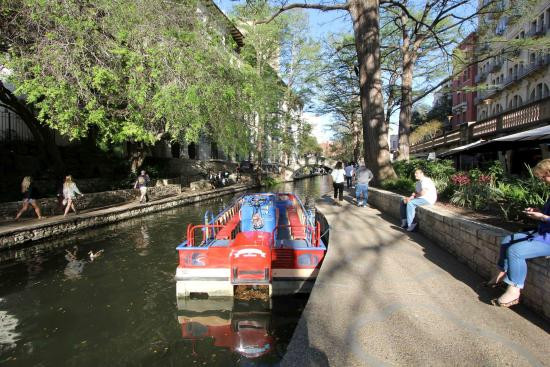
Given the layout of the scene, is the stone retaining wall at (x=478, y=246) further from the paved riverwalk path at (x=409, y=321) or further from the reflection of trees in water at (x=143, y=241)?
the reflection of trees in water at (x=143, y=241)

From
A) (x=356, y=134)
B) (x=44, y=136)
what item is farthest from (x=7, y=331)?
(x=356, y=134)

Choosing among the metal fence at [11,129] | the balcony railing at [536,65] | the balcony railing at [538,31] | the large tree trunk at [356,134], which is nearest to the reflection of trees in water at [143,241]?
the metal fence at [11,129]

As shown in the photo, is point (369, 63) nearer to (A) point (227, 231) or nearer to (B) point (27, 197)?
(A) point (227, 231)

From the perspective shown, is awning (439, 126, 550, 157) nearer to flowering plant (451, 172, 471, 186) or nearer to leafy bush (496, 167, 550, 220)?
flowering plant (451, 172, 471, 186)

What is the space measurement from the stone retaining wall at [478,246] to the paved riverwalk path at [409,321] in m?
0.16

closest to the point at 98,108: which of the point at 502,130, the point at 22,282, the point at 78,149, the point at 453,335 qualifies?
the point at 22,282

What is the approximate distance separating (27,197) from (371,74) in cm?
1230

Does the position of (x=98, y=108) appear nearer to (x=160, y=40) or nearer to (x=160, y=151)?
(x=160, y=40)

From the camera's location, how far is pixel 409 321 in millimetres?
3420

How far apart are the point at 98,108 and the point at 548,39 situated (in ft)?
63.1

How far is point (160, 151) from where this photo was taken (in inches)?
1167

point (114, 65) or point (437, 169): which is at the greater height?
point (114, 65)

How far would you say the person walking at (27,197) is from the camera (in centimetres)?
1109

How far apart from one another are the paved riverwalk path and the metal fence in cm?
1856
